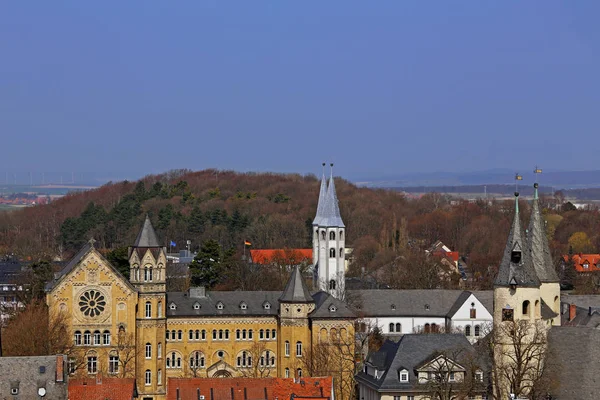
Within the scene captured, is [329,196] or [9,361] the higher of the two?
[329,196]

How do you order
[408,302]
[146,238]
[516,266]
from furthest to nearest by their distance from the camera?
[408,302] < [146,238] < [516,266]

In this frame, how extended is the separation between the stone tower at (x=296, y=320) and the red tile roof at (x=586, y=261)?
6997cm

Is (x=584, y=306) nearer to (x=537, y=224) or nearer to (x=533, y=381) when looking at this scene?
(x=537, y=224)

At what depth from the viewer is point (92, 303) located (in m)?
104

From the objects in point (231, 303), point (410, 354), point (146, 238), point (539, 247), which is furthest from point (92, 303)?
point (539, 247)

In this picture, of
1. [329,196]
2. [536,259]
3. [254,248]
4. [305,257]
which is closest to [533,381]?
[536,259]

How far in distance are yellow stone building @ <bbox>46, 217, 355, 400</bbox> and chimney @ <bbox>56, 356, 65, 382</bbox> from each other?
70.3ft

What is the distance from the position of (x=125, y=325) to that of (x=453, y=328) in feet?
104

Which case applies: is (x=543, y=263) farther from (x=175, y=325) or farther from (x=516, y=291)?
(x=175, y=325)

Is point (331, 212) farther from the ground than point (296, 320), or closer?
farther from the ground

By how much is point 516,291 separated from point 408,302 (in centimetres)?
4711

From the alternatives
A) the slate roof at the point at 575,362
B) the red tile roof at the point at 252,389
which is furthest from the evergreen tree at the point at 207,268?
the slate roof at the point at 575,362

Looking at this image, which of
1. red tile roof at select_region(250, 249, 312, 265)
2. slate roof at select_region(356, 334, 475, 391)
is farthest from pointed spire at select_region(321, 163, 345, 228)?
slate roof at select_region(356, 334, 475, 391)

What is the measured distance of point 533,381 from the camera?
76.4 metres
